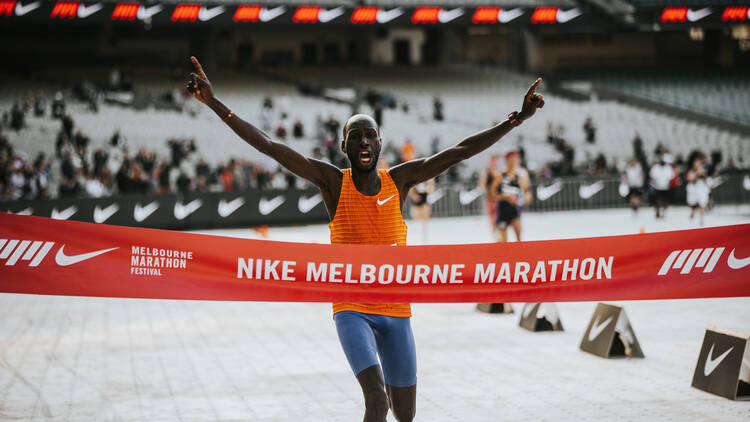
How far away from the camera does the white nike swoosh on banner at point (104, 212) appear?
25.3m

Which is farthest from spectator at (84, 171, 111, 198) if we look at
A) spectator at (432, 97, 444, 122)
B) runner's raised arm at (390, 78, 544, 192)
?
runner's raised arm at (390, 78, 544, 192)

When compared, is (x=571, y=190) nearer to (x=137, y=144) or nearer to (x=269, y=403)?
A: (x=137, y=144)

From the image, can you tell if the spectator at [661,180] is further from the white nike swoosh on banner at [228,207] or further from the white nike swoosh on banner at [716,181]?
the white nike swoosh on banner at [228,207]

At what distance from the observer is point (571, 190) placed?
31172 millimetres

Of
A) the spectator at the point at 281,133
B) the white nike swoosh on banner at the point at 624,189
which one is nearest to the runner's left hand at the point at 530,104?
the white nike swoosh on banner at the point at 624,189

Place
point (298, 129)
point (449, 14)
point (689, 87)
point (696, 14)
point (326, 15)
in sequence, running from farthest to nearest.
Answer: point (689, 87), point (449, 14), point (696, 14), point (326, 15), point (298, 129)

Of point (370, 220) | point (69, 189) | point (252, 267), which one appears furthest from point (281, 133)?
point (370, 220)

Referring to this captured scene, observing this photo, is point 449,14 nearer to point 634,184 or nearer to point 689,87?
point 689,87

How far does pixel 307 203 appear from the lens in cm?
2811

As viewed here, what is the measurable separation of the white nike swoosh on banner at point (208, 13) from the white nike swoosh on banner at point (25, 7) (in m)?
6.48

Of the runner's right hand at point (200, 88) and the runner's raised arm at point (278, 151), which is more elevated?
the runner's right hand at point (200, 88)

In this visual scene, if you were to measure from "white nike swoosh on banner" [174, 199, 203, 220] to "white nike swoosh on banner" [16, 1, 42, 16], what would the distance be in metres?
13.4

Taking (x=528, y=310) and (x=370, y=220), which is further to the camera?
(x=528, y=310)

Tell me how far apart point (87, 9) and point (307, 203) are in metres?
14.9
